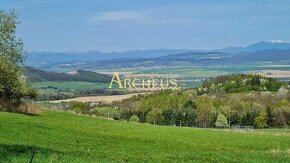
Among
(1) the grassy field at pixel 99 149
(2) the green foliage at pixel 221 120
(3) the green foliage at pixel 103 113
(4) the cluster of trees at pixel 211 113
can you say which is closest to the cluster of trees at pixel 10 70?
(1) the grassy field at pixel 99 149

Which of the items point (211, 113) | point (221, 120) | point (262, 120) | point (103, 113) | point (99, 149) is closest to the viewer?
point (99, 149)

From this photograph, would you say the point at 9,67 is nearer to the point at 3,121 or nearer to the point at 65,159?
the point at 3,121

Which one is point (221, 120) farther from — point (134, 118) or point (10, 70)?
point (10, 70)

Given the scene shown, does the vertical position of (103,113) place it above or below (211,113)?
above

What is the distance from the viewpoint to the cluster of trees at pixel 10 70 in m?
55.5

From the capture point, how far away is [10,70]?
55062mm

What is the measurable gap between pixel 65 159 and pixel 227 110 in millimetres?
145275

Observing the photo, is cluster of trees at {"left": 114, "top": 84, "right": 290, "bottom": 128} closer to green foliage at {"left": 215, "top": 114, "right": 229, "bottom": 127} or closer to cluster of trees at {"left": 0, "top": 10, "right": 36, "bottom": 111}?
green foliage at {"left": 215, "top": 114, "right": 229, "bottom": 127}

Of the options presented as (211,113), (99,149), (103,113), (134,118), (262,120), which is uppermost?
(99,149)

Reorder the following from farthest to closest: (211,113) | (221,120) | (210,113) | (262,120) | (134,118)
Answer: (211,113), (210,113), (134,118), (221,120), (262,120)

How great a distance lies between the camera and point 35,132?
124 ft

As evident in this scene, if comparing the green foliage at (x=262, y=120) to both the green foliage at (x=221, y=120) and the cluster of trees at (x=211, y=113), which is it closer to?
the cluster of trees at (x=211, y=113)

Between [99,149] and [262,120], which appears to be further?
[262,120]

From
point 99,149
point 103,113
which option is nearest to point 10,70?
point 99,149
